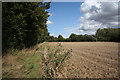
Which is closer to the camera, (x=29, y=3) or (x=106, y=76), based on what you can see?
(x=106, y=76)

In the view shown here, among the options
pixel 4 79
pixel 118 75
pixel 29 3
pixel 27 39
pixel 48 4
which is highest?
pixel 48 4

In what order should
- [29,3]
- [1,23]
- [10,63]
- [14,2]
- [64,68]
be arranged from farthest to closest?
[29,3]
[14,2]
[1,23]
[10,63]
[64,68]

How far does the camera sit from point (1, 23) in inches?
204

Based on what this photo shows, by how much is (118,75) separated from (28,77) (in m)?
2.90

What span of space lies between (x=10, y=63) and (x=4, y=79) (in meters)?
1.23

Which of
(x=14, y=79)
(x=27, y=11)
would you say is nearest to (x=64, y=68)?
(x=14, y=79)

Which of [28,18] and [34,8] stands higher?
[34,8]

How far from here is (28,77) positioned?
9.02 feet

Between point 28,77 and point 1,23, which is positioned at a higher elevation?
point 1,23

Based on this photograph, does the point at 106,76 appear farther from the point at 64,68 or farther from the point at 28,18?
the point at 28,18

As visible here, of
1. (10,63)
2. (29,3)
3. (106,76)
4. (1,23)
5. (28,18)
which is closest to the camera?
(106,76)

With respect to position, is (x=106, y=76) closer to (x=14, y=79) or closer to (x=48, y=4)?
(x=14, y=79)

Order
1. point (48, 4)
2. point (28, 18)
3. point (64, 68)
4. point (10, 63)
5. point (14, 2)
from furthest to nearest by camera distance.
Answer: point (48, 4) → point (28, 18) → point (14, 2) → point (10, 63) → point (64, 68)

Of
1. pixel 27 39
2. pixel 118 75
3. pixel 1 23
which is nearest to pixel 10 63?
pixel 1 23
